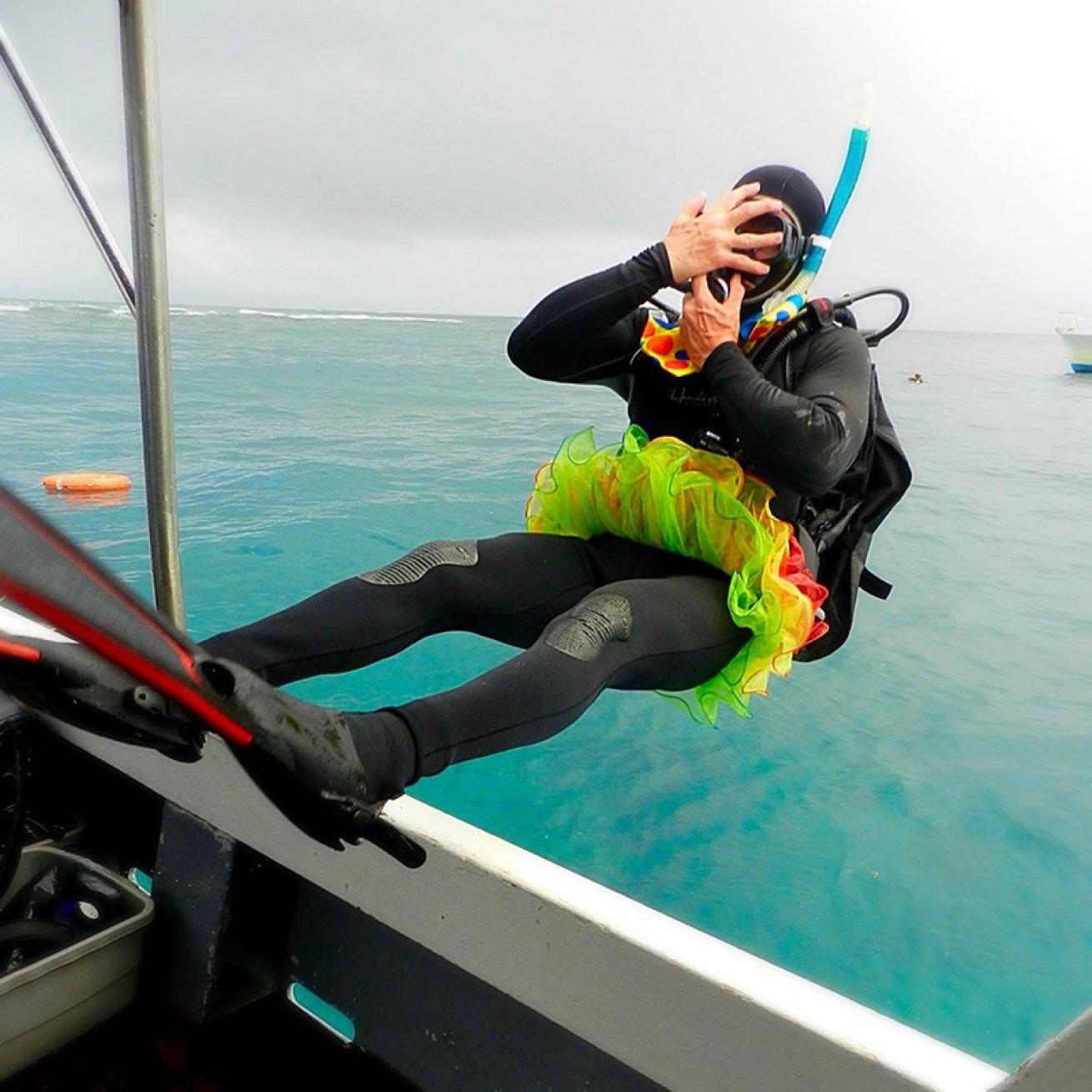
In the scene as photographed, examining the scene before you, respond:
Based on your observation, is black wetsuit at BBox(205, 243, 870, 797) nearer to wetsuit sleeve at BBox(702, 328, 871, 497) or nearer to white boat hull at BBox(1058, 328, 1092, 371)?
wetsuit sleeve at BBox(702, 328, 871, 497)

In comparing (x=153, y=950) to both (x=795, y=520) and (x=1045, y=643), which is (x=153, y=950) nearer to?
(x=795, y=520)

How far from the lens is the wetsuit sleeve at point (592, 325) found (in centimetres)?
126

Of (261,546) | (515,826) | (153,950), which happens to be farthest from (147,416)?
(261,546)

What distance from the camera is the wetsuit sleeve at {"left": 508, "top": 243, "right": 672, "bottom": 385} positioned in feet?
4.14

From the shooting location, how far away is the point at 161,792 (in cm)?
108

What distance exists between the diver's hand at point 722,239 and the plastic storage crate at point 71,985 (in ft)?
3.40

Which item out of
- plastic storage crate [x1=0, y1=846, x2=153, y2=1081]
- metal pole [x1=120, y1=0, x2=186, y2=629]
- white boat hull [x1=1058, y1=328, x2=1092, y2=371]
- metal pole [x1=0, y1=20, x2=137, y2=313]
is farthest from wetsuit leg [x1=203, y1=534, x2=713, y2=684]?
white boat hull [x1=1058, y1=328, x2=1092, y2=371]

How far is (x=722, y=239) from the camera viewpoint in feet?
4.02

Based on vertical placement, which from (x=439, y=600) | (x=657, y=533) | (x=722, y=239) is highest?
(x=722, y=239)

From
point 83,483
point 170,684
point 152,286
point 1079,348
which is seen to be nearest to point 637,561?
point 152,286

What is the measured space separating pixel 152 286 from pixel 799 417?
79 centimetres

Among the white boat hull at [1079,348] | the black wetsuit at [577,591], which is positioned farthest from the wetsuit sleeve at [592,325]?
the white boat hull at [1079,348]

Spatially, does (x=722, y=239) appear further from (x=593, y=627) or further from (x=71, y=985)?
(x=71, y=985)

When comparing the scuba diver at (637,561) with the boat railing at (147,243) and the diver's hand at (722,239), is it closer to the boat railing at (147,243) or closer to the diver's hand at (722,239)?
the diver's hand at (722,239)
